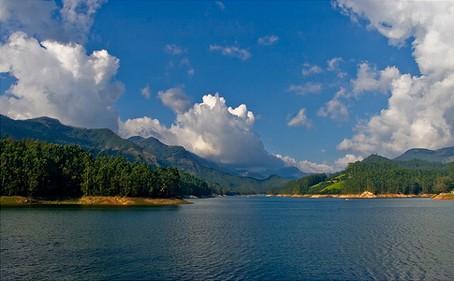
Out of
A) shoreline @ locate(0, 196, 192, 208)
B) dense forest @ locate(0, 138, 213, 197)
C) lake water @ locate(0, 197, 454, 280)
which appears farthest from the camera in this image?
dense forest @ locate(0, 138, 213, 197)

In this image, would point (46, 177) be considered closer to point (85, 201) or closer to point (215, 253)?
point (85, 201)

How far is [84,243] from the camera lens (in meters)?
68.9

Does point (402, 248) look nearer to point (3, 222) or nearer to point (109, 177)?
point (3, 222)

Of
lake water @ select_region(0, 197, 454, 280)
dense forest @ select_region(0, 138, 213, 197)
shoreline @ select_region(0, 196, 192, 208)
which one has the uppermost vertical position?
dense forest @ select_region(0, 138, 213, 197)

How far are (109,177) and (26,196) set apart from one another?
38.3 metres

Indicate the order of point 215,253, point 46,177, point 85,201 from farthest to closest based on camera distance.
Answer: point 85,201 < point 46,177 < point 215,253

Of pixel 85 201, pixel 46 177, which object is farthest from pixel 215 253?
pixel 46 177

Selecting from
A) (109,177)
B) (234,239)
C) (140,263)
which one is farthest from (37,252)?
(109,177)

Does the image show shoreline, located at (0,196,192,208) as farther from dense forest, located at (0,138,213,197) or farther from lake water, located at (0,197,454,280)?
lake water, located at (0,197,454,280)

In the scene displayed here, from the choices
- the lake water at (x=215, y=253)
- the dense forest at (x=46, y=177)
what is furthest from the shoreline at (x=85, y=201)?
the lake water at (x=215, y=253)

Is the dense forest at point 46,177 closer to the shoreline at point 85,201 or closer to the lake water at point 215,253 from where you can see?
the shoreline at point 85,201

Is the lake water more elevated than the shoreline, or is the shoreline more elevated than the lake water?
the shoreline

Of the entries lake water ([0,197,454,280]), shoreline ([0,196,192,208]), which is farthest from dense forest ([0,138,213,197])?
lake water ([0,197,454,280])

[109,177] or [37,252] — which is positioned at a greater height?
[109,177]
